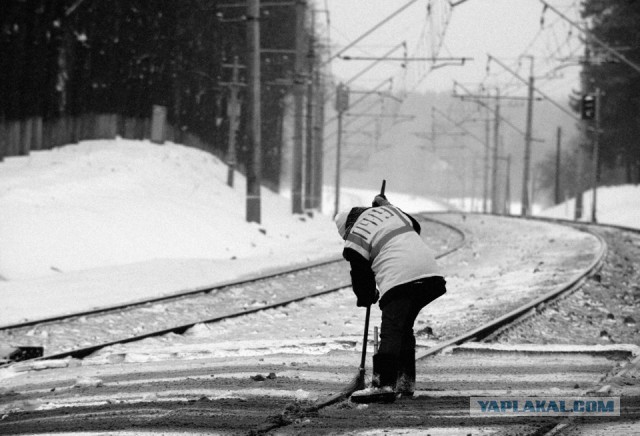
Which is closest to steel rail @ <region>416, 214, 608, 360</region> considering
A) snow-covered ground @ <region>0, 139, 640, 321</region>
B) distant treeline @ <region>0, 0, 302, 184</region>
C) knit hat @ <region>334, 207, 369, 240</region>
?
knit hat @ <region>334, 207, 369, 240</region>

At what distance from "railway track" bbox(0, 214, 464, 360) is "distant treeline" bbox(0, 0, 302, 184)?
10658 millimetres

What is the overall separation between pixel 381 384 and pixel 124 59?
28.2 m

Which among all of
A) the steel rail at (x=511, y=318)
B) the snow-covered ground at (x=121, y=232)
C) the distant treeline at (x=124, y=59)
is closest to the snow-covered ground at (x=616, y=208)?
the distant treeline at (x=124, y=59)

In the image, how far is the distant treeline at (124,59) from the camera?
26.8 meters

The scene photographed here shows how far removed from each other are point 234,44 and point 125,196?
2141 cm

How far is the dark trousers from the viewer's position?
293 inches

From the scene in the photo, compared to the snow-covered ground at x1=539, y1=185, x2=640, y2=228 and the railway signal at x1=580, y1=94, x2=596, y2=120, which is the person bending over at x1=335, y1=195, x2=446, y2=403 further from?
the snow-covered ground at x1=539, y1=185, x2=640, y2=228

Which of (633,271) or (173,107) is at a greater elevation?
(173,107)

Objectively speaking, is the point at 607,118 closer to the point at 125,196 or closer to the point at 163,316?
the point at 125,196

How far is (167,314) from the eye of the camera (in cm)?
1417

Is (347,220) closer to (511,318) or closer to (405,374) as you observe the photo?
(405,374)

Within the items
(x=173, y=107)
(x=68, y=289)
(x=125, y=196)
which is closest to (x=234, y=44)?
(x=173, y=107)

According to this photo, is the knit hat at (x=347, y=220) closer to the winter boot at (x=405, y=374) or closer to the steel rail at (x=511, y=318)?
the winter boot at (x=405, y=374)

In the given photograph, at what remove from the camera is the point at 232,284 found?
1694cm
